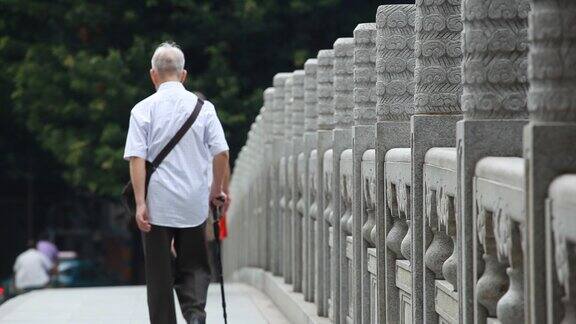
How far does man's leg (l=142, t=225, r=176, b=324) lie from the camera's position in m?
9.77

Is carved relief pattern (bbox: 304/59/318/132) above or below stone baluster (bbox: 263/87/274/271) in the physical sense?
above

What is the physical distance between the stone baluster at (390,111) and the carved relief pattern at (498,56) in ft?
7.35

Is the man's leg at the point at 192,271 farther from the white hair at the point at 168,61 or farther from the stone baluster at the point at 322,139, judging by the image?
the stone baluster at the point at 322,139

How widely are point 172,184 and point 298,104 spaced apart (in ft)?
15.0

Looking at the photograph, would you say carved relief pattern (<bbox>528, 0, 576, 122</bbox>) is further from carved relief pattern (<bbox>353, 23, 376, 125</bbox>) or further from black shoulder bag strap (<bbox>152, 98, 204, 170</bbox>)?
black shoulder bag strap (<bbox>152, 98, 204, 170</bbox>)

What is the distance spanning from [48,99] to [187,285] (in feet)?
83.5

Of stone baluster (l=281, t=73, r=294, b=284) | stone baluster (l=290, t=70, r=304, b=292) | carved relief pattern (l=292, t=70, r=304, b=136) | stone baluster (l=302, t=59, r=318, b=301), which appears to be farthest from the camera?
stone baluster (l=281, t=73, r=294, b=284)

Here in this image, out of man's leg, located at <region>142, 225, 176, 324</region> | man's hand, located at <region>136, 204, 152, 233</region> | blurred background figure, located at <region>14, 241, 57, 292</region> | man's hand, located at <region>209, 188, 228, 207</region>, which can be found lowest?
blurred background figure, located at <region>14, 241, 57, 292</region>

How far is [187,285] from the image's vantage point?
10.0 m

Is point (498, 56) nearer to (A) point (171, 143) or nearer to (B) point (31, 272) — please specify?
(A) point (171, 143)

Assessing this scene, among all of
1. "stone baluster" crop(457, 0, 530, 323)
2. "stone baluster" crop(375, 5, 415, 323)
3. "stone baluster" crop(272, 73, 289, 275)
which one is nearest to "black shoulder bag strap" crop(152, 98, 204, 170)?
"stone baluster" crop(375, 5, 415, 323)

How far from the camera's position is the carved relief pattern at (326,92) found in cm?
1166

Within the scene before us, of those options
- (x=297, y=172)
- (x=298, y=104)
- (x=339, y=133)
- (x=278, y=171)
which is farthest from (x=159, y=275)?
(x=278, y=171)

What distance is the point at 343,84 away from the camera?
34.5 ft
